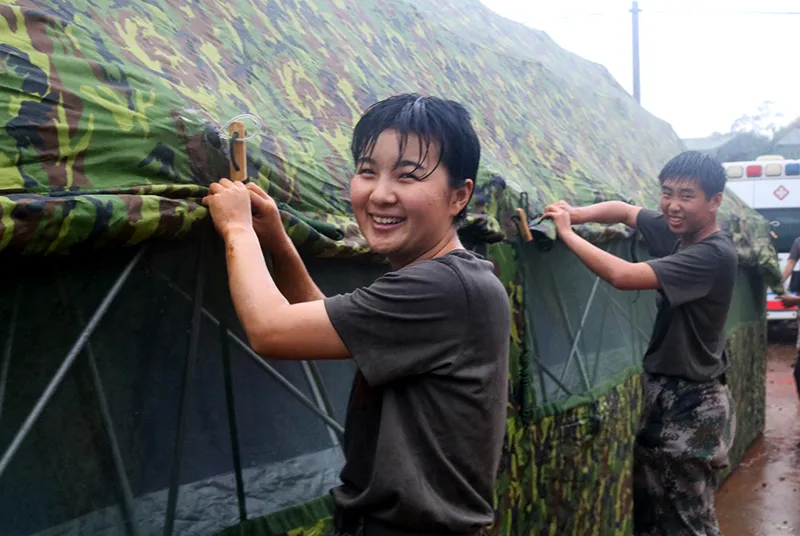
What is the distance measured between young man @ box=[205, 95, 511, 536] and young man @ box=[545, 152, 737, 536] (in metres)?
1.81

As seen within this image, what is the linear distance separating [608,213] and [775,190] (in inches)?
396

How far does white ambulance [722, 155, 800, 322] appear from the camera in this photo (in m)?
12.8

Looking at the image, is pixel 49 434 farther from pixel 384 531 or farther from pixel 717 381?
pixel 717 381

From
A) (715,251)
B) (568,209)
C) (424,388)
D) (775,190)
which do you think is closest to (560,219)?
(568,209)

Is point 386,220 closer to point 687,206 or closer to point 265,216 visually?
point 265,216

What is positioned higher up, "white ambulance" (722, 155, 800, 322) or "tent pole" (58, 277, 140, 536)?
"tent pole" (58, 277, 140, 536)

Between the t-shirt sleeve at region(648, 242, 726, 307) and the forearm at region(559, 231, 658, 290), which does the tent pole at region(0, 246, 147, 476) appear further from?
the t-shirt sleeve at region(648, 242, 726, 307)

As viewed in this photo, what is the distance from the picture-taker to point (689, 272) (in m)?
3.59

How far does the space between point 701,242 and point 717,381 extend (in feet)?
2.10

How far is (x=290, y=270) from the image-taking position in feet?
7.07

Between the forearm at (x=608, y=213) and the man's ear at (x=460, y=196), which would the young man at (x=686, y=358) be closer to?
the forearm at (x=608, y=213)

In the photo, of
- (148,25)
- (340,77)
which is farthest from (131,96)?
(340,77)

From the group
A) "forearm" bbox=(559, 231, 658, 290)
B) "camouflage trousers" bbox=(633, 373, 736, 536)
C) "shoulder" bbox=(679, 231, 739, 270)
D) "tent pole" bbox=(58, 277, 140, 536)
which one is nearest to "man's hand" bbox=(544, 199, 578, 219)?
"forearm" bbox=(559, 231, 658, 290)

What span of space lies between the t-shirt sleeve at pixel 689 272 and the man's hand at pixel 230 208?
213 centimetres
